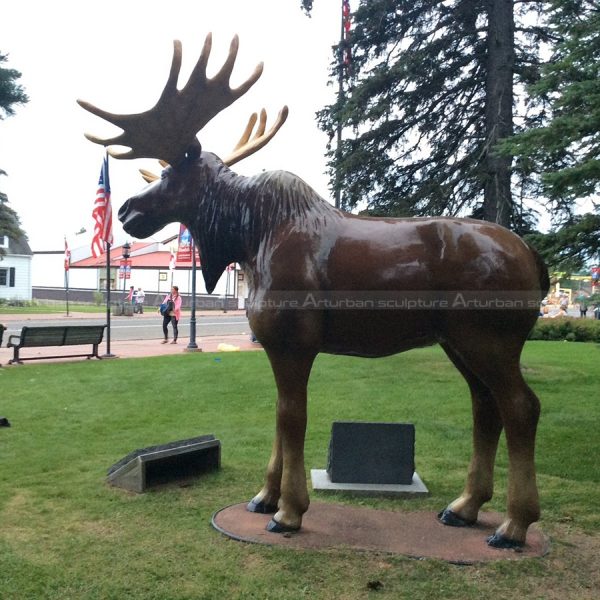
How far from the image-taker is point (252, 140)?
5.20m

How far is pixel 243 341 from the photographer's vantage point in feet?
75.5

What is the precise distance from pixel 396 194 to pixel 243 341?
11391mm

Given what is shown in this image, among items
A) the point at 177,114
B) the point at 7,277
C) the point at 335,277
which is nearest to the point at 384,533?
the point at 335,277

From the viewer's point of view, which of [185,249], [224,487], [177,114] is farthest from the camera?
[185,249]

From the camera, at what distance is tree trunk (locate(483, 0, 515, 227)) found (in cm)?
1180

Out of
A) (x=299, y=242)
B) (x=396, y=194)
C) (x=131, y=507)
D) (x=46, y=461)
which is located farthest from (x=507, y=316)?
(x=396, y=194)

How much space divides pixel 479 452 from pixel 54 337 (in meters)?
12.8

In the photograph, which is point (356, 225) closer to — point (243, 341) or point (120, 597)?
point (120, 597)

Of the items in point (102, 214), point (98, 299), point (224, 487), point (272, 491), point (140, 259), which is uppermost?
point (102, 214)

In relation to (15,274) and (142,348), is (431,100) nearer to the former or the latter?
(142,348)

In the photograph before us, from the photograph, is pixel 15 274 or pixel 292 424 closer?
pixel 292 424

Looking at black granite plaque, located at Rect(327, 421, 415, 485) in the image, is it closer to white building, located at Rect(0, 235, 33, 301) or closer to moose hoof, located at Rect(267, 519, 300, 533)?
moose hoof, located at Rect(267, 519, 300, 533)

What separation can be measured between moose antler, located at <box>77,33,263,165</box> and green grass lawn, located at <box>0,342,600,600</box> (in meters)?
2.89

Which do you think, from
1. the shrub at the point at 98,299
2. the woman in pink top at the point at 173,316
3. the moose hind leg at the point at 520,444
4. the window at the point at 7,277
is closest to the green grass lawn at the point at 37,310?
the shrub at the point at 98,299
